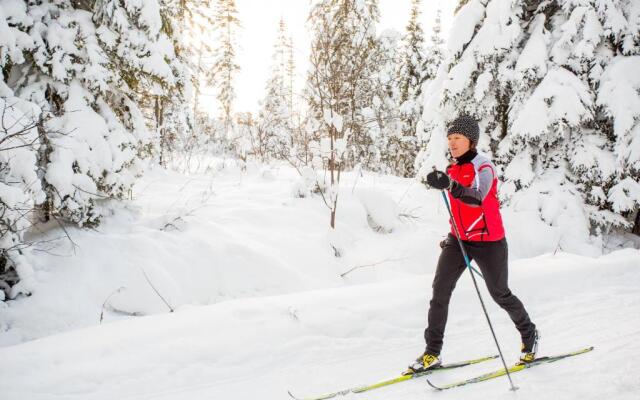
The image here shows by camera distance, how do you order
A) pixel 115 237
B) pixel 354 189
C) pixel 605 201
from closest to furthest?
pixel 115 237 → pixel 605 201 → pixel 354 189

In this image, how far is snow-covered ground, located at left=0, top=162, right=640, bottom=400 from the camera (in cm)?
351

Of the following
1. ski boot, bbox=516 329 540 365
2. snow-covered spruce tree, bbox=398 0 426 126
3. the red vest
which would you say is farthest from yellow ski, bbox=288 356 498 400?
snow-covered spruce tree, bbox=398 0 426 126

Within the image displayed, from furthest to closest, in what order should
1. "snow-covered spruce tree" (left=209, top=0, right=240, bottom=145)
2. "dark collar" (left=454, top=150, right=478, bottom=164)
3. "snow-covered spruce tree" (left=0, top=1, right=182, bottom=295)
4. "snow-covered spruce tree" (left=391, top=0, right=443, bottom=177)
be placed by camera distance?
1. "snow-covered spruce tree" (left=209, top=0, right=240, bottom=145)
2. "snow-covered spruce tree" (left=391, top=0, right=443, bottom=177)
3. "snow-covered spruce tree" (left=0, top=1, right=182, bottom=295)
4. "dark collar" (left=454, top=150, right=478, bottom=164)

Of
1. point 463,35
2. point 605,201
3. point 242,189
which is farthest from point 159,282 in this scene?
point 605,201

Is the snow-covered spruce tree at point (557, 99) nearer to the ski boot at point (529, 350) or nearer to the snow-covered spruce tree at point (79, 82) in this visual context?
the ski boot at point (529, 350)

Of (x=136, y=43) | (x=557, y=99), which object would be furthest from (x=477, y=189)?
(x=557, y=99)

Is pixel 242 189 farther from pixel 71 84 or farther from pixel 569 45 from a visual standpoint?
pixel 569 45

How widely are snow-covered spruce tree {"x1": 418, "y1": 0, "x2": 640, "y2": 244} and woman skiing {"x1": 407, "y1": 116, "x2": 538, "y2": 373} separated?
600 cm

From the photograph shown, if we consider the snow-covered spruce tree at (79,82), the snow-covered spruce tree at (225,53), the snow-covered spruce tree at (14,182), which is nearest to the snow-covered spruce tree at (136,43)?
the snow-covered spruce tree at (79,82)

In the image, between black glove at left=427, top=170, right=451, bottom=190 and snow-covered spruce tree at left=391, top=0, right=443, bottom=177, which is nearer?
black glove at left=427, top=170, right=451, bottom=190

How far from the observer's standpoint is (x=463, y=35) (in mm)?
9266

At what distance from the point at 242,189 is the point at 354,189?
2.76 metres

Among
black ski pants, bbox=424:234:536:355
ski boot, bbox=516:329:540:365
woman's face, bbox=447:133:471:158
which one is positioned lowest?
ski boot, bbox=516:329:540:365

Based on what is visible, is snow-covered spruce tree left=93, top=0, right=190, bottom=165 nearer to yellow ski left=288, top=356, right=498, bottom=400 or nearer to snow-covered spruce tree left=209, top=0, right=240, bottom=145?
yellow ski left=288, top=356, right=498, bottom=400
